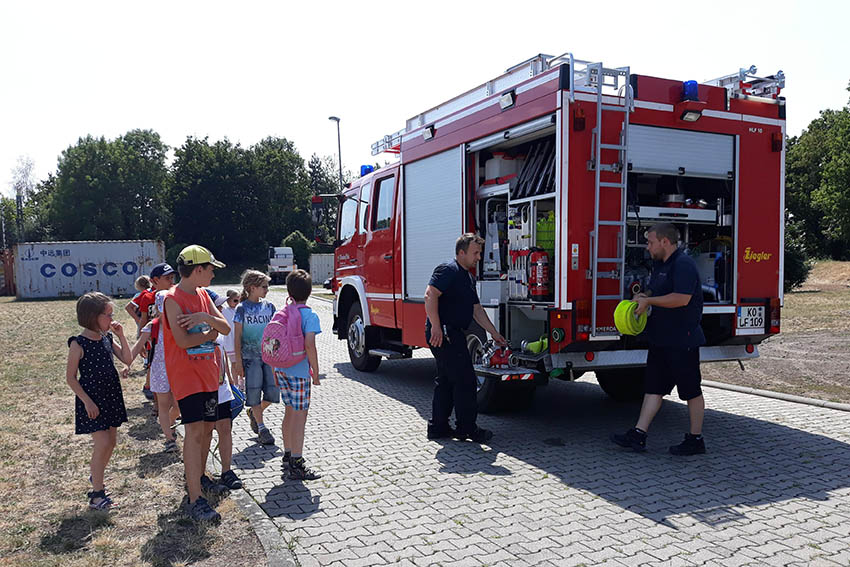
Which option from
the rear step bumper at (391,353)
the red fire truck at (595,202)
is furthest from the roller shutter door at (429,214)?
the rear step bumper at (391,353)

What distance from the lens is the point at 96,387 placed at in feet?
14.9

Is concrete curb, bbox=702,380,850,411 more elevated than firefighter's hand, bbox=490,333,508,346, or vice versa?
firefighter's hand, bbox=490,333,508,346

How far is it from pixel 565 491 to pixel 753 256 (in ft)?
11.5

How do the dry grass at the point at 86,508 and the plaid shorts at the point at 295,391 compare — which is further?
the plaid shorts at the point at 295,391

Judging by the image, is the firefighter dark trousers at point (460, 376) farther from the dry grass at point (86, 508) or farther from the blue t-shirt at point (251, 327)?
the dry grass at point (86, 508)

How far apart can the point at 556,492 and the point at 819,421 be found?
364cm

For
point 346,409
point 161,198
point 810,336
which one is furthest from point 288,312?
point 161,198

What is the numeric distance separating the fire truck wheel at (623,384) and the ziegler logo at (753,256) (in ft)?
5.96

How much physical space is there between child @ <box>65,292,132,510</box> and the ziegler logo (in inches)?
228

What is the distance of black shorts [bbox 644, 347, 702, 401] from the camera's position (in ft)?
18.8

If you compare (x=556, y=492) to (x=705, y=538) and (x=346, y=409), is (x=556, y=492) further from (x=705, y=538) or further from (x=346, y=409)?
(x=346, y=409)

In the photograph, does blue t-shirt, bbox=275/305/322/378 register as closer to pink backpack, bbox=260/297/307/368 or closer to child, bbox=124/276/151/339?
pink backpack, bbox=260/297/307/368

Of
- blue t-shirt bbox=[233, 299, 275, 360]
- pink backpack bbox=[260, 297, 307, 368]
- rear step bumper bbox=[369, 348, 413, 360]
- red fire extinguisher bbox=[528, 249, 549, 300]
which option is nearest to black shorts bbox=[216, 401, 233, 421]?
pink backpack bbox=[260, 297, 307, 368]

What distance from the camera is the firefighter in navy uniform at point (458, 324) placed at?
6.17 meters
